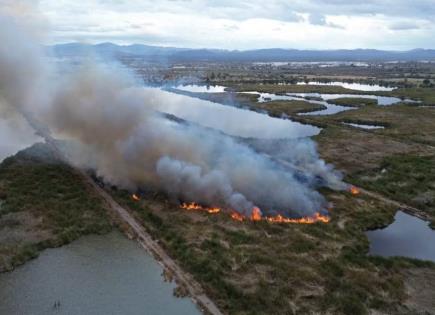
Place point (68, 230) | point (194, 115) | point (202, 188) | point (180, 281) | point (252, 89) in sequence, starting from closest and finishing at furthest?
point (180, 281), point (68, 230), point (202, 188), point (194, 115), point (252, 89)

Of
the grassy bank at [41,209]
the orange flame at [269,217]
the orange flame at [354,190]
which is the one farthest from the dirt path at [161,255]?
the orange flame at [354,190]

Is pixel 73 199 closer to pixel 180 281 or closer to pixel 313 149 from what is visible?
pixel 180 281

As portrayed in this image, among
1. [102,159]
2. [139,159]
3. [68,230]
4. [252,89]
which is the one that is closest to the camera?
[68,230]

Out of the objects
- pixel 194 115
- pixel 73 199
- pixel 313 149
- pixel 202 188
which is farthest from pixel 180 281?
pixel 194 115

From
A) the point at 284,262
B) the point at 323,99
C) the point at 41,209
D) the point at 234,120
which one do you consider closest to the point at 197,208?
the point at 284,262

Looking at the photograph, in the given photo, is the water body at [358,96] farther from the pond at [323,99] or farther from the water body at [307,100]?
the water body at [307,100]

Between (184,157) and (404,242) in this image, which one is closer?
(404,242)

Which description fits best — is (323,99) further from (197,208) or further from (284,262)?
(284,262)
